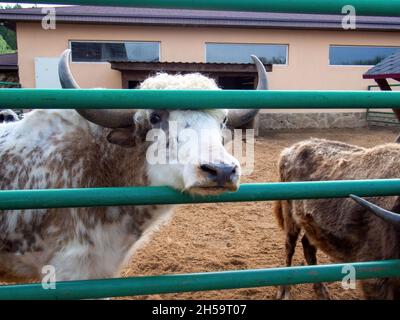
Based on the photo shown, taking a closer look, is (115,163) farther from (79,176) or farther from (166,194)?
(166,194)

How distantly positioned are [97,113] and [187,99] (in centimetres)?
83

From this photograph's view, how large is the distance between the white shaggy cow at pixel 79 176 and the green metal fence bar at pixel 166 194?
0.49 metres

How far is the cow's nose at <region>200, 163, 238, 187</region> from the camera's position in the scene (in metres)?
1.57

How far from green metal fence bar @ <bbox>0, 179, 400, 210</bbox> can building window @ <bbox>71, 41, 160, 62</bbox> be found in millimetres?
14998

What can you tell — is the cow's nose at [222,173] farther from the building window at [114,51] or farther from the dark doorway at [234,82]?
the dark doorway at [234,82]

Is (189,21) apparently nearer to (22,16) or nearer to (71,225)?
(22,16)

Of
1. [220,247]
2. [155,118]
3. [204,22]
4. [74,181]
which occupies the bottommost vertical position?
[220,247]

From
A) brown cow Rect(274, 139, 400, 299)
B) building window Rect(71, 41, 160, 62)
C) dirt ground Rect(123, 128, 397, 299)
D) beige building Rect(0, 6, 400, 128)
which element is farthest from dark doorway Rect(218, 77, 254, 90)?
brown cow Rect(274, 139, 400, 299)

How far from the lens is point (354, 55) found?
56.4 ft

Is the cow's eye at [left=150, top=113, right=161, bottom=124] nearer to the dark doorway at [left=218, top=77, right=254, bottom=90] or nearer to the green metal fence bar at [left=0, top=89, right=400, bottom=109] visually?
the green metal fence bar at [left=0, top=89, right=400, bottom=109]

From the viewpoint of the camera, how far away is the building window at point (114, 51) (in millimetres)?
15320

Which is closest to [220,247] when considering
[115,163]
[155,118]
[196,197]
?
[115,163]

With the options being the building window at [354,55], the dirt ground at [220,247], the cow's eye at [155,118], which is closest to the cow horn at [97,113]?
the cow's eye at [155,118]
